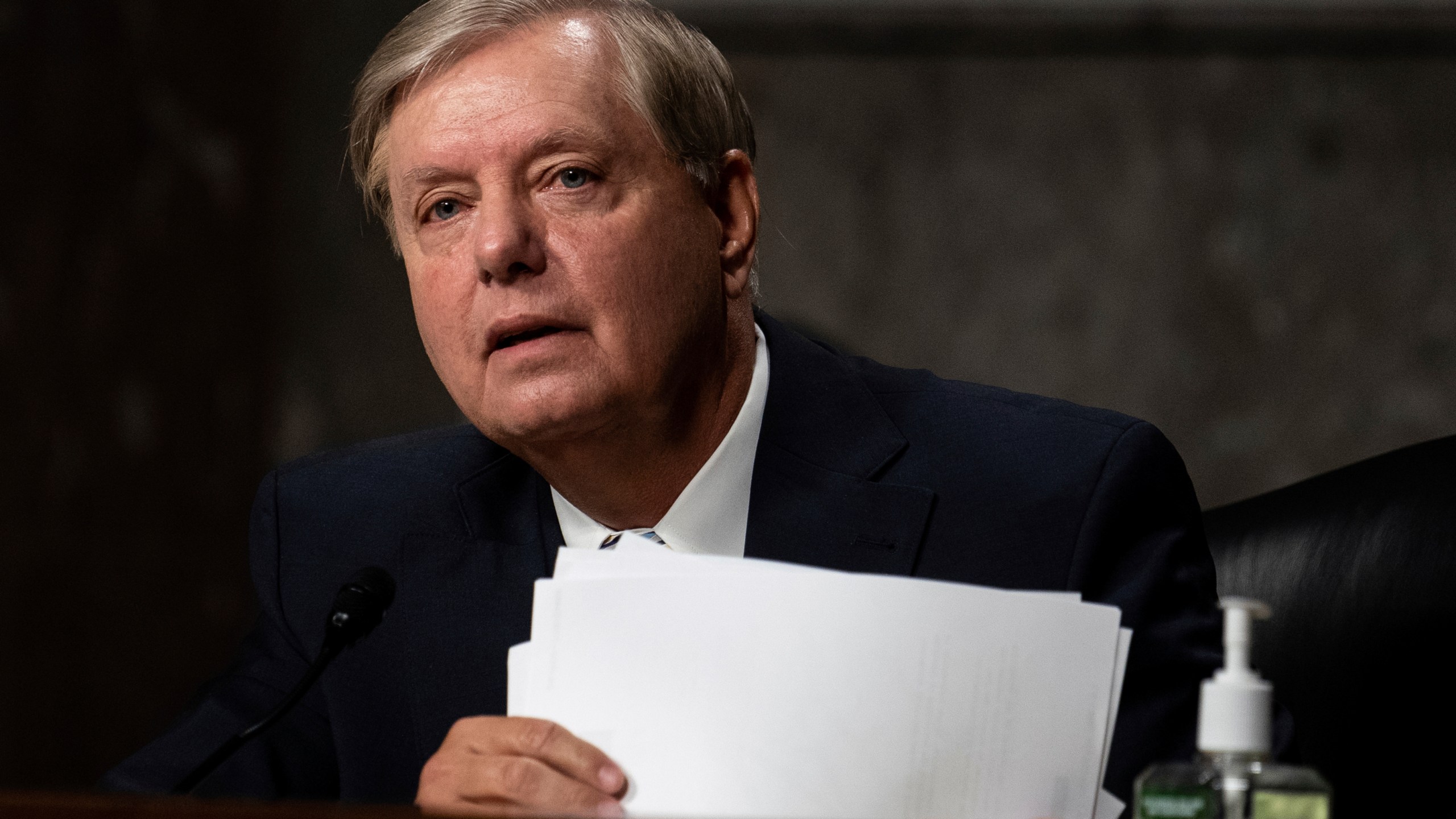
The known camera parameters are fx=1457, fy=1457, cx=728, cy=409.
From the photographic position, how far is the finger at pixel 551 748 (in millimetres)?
789

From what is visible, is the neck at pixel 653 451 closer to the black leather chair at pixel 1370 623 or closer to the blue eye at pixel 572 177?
the blue eye at pixel 572 177

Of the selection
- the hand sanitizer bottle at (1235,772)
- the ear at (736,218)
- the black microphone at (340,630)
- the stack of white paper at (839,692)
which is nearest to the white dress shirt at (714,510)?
the ear at (736,218)

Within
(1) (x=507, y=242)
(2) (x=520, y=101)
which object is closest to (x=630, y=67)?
(2) (x=520, y=101)

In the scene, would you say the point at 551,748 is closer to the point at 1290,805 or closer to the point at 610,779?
the point at 610,779

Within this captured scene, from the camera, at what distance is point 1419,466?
4.18 feet

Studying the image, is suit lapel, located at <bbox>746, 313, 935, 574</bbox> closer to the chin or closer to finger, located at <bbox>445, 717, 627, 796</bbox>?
the chin

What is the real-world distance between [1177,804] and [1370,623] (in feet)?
2.50

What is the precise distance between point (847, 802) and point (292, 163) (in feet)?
8.38

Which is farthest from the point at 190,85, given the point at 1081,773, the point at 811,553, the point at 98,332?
the point at 1081,773

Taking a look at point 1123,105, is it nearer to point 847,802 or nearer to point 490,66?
point 490,66

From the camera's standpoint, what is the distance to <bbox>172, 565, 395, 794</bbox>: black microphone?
0.90m

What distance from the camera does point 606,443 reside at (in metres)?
1.22

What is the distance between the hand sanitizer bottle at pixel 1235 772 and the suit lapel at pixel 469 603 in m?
0.71

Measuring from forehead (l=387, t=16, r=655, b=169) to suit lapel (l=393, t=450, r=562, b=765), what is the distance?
33 cm
